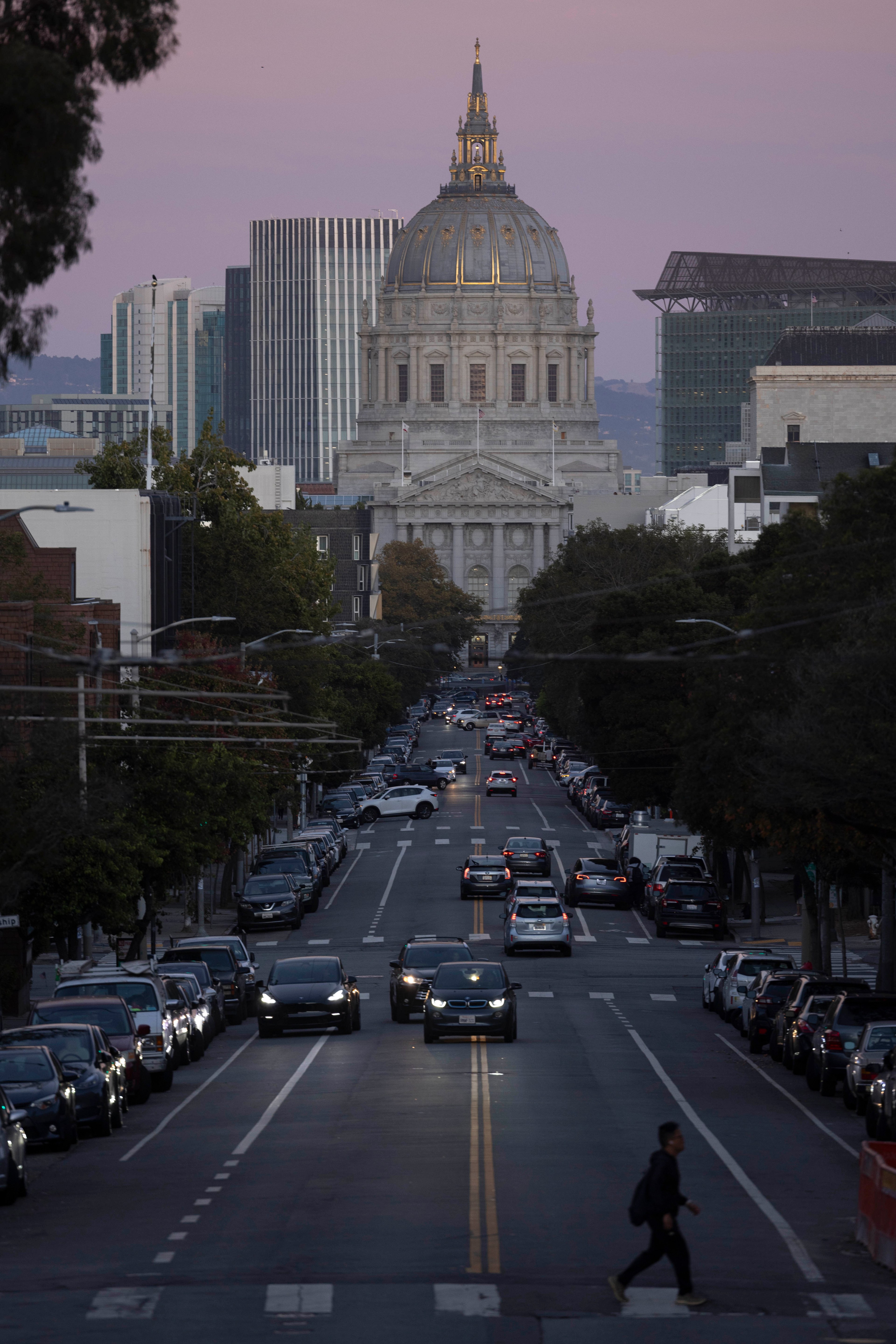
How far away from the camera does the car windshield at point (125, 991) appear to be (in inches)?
1215

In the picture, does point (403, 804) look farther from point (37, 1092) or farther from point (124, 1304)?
point (124, 1304)

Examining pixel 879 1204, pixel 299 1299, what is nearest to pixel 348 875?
pixel 879 1204

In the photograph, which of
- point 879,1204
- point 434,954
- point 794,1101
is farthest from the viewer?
point 434,954

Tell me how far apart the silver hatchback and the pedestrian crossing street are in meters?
35.4

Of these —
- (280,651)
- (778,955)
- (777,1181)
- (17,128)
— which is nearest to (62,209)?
(17,128)

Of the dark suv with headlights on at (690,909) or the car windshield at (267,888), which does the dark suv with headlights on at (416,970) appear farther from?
the car windshield at (267,888)

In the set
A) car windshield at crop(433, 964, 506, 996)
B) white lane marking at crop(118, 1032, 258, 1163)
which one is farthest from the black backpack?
car windshield at crop(433, 964, 506, 996)

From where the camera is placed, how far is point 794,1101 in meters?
28.8

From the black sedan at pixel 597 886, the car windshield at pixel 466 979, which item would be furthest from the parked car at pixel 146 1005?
the black sedan at pixel 597 886

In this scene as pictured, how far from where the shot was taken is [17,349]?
16.1 metres

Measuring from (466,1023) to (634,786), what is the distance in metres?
33.0

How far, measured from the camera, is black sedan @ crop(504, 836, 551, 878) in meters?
65.8

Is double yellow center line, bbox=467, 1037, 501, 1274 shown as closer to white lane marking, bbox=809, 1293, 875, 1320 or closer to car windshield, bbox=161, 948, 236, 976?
white lane marking, bbox=809, 1293, 875, 1320

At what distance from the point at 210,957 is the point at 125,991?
981 cm
